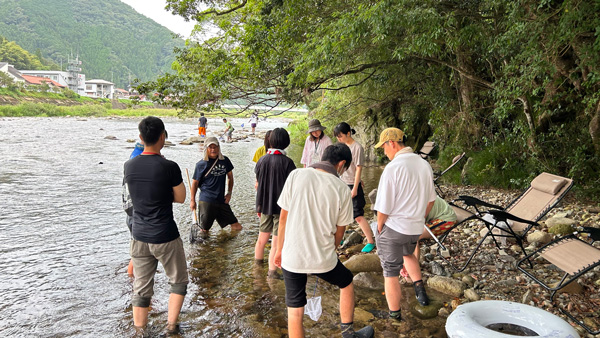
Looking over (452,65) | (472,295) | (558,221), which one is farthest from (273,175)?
(452,65)

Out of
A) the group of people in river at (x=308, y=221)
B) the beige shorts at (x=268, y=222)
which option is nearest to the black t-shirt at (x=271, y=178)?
the beige shorts at (x=268, y=222)

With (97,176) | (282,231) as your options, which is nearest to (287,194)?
(282,231)

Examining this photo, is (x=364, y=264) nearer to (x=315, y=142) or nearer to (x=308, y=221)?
(x=315, y=142)

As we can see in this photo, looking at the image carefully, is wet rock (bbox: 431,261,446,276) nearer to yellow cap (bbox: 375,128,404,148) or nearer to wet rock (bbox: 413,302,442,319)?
wet rock (bbox: 413,302,442,319)

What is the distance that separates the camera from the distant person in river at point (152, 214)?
3.21 metres

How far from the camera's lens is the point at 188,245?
6277 mm

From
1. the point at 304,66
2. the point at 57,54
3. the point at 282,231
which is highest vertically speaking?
the point at 57,54

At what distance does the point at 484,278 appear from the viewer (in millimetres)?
4676

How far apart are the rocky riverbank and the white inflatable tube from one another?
32.5 inches

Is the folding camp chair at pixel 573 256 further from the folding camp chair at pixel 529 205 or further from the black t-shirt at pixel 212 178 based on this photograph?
the black t-shirt at pixel 212 178

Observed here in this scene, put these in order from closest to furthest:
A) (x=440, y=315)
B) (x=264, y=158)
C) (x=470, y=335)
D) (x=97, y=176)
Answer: (x=470, y=335), (x=440, y=315), (x=264, y=158), (x=97, y=176)

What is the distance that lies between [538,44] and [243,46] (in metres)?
6.40

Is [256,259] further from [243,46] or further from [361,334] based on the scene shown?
[243,46]

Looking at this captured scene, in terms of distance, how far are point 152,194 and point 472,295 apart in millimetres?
3363
